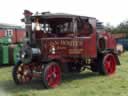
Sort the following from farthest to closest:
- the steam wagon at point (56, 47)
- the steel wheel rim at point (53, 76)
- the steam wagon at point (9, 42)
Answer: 1. the steam wagon at point (9, 42)
2. the steam wagon at point (56, 47)
3. the steel wheel rim at point (53, 76)

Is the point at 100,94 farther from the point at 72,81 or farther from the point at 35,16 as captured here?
the point at 35,16

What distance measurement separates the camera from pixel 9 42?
17.7 meters

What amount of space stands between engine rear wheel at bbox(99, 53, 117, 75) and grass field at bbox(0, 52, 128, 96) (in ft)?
0.81

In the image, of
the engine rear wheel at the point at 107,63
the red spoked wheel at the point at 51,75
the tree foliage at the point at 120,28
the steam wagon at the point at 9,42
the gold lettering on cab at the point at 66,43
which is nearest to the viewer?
the red spoked wheel at the point at 51,75

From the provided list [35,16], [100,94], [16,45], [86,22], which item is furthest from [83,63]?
[16,45]

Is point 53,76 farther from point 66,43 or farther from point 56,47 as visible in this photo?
point 66,43

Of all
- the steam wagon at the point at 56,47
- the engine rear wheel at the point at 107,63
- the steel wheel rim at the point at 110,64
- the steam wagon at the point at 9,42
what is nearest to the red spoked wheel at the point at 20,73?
the steam wagon at the point at 56,47

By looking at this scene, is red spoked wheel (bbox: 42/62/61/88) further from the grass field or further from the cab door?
the cab door

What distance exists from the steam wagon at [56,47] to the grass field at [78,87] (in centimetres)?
31

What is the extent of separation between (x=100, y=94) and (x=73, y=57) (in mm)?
2417

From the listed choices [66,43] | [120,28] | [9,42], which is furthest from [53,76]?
[120,28]

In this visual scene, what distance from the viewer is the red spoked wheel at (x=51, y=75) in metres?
10.2

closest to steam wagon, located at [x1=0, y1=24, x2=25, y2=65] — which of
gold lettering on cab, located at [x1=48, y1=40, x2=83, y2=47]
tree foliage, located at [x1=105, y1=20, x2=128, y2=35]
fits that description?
gold lettering on cab, located at [x1=48, y1=40, x2=83, y2=47]

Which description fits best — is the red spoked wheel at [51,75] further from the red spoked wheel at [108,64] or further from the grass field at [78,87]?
the red spoked wheel at [108,64]
